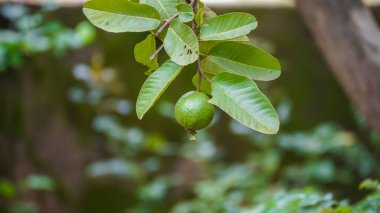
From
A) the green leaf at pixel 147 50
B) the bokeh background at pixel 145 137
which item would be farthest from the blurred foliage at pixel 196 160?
the green leaf at pixel 147 50

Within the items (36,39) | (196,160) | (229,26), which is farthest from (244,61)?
(196,160)

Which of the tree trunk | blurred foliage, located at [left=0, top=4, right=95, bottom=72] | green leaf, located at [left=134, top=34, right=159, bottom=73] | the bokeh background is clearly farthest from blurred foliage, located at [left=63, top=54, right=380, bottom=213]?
green leaf, located at [left=134, top=34, right=159, bottom=73]

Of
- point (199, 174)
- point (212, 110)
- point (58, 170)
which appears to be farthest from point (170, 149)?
point (212, 110)

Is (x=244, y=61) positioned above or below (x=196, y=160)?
above

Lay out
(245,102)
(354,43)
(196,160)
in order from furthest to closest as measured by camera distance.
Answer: (196,160), (354,43), (245,102)

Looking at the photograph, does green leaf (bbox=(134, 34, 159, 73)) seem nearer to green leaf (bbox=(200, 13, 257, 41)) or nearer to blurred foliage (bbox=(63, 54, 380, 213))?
green leaf (bbox=(200, 13, 257, 41))

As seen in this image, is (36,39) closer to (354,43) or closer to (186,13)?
(354,43)

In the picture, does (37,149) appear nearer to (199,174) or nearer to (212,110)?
(199,174)

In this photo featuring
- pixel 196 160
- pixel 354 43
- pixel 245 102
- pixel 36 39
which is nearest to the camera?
pixel 245 102
